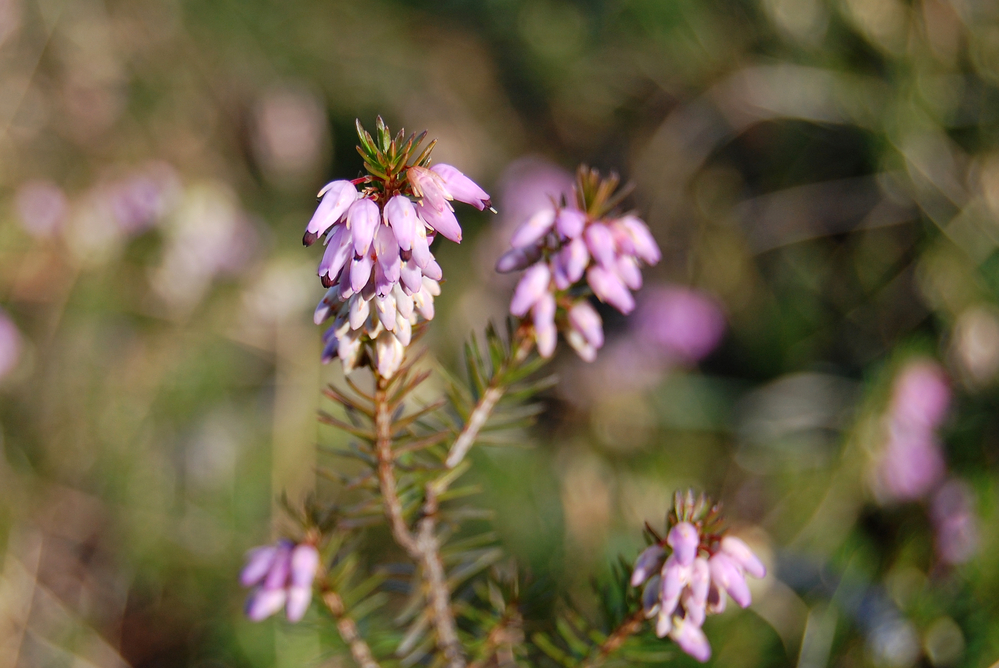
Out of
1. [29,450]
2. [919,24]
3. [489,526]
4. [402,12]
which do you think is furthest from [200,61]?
[919,24]

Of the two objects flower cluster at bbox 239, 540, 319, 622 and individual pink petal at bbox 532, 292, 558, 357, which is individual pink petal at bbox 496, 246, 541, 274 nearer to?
individual pink petal at bbox 532, 292, 558, 357

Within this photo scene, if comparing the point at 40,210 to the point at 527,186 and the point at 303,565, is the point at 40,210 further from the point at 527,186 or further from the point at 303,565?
the point at 303,565

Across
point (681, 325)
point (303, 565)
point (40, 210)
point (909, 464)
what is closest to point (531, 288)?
point (303, 565)

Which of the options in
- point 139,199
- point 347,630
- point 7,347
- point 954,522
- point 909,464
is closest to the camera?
point 347,630

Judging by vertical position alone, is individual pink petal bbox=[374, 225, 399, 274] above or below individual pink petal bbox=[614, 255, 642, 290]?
below

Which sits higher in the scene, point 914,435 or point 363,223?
point 914,435

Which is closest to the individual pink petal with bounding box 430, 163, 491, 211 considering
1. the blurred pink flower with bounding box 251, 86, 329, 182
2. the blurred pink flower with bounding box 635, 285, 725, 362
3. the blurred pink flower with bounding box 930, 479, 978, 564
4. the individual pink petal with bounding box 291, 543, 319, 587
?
the individual pink petal with bounding box 291, 543, 319, 587
